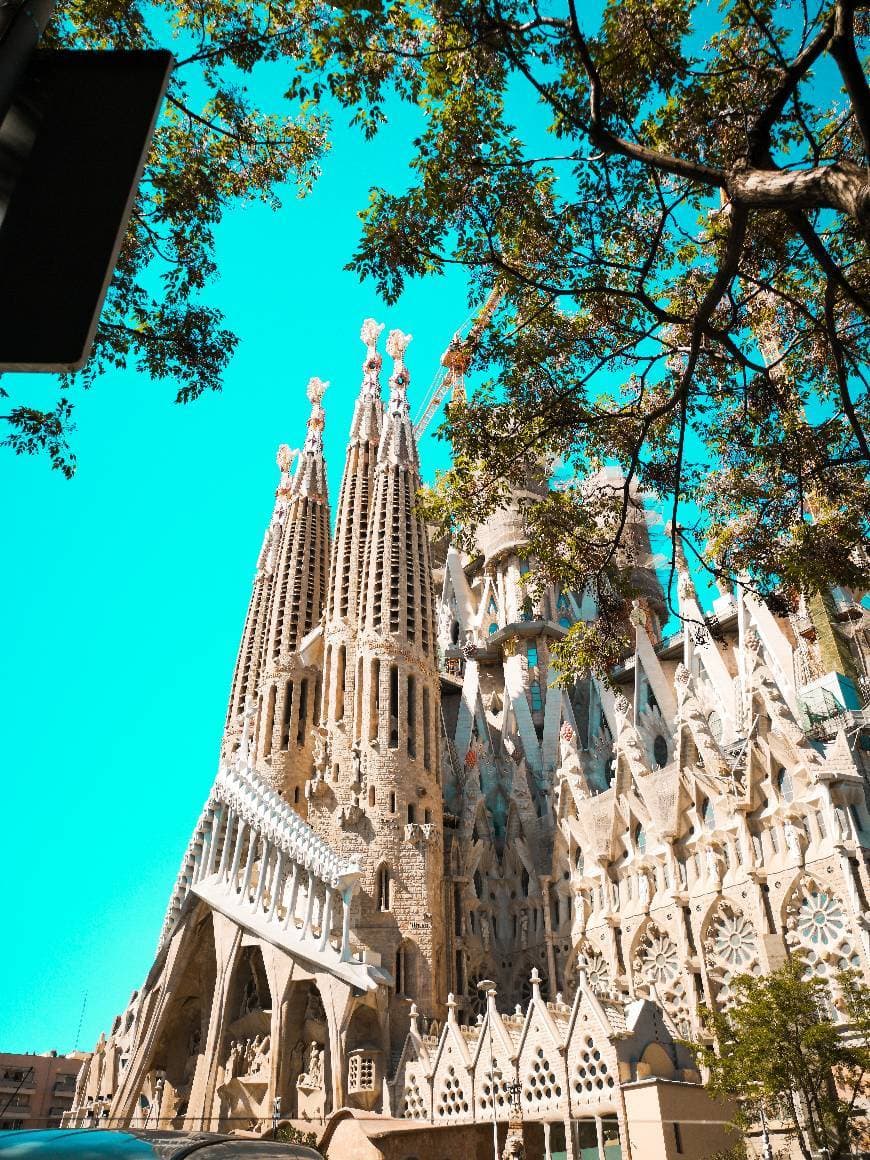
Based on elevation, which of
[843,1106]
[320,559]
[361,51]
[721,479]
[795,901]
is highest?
[320,559]

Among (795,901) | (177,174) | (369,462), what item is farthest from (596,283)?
(369,462)

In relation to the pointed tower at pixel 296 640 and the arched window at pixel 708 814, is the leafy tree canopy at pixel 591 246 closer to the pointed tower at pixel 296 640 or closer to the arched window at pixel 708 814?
the arched window at pixel 708 814

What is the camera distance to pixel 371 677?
97.3ft

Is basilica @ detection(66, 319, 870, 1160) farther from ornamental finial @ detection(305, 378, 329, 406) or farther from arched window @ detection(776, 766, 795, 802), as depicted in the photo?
ornamental finial @ detection(305, 378, 329, 406)

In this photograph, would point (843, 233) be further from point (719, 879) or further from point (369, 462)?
point (369, 462)

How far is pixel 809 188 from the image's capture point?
4547 millimetres

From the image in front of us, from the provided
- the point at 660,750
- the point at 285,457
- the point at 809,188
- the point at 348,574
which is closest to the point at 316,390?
the point at 285,457

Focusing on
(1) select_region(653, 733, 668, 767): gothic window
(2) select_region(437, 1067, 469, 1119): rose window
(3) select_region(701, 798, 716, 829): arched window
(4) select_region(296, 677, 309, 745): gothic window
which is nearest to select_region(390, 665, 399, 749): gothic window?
(4) select_region(296, 677, 309, 745): gothic window

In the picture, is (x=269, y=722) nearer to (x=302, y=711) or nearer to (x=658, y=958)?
(x=302, y=711)

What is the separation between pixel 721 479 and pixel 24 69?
9.53 metres

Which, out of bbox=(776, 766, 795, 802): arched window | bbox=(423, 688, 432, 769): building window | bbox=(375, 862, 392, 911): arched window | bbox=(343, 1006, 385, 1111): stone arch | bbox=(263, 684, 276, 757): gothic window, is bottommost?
bbox=(343, 1006, 385, 1111): stone arch

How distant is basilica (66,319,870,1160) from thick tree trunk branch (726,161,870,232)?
1062 centimetres

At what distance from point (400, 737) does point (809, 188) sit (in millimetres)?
25130

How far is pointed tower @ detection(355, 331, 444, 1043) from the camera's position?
2489cm
